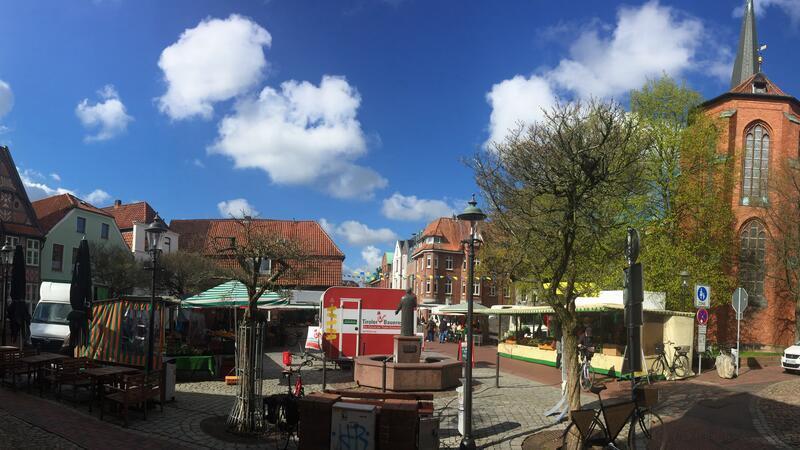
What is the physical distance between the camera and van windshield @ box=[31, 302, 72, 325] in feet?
65.3

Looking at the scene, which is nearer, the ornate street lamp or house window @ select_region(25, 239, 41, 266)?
the ornate street lamp

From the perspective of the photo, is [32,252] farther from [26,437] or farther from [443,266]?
[443,266]

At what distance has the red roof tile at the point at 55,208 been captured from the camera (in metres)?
40.9

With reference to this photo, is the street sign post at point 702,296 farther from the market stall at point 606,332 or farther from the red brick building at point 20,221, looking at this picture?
the red brick building at point 20,221

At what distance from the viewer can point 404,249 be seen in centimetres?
9481

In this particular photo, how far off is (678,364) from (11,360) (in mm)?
19236

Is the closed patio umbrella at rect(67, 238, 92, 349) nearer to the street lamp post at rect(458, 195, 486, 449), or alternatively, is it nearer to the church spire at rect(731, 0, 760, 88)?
the street lamp post at rect(458, 195, 486, 449)

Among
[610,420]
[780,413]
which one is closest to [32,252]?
[610,420]

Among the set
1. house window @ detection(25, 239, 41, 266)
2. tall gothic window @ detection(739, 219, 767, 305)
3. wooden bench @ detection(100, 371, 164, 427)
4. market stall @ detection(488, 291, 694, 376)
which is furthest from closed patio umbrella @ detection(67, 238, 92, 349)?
tall gothic window @ detection(739, 219, 767, 305)

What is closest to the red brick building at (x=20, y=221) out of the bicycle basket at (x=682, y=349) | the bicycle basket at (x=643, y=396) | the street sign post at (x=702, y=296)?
the bicycle basket at (x=682, y=349)

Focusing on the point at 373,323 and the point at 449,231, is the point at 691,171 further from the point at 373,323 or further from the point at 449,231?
the point at 449,231

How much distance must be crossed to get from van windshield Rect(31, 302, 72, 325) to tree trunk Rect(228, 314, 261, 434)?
43.9ft

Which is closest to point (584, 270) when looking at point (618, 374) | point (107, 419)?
point (618, 374)

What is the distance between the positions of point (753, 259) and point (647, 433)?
2910 centimetres
